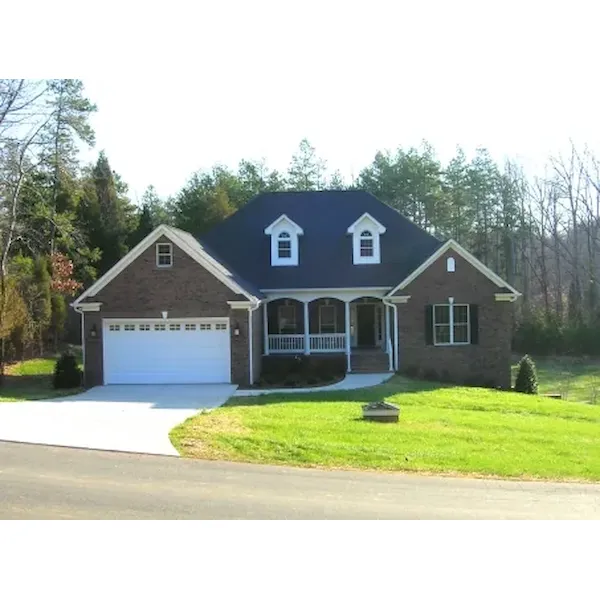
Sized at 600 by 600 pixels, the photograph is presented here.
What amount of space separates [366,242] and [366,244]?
8 centimetres

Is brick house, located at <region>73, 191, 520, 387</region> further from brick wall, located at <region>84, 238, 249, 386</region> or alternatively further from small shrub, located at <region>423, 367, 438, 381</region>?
small shrub, located at <region>423, 367, 438, 381</region>

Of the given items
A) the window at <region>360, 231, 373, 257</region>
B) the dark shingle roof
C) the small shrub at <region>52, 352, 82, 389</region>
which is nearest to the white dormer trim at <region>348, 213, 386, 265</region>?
the window at <region>360, 231, 373, 257</region>

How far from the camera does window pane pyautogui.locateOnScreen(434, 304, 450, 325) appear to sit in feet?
83.3

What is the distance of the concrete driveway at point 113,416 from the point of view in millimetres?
13164

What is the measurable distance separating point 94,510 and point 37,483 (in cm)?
196

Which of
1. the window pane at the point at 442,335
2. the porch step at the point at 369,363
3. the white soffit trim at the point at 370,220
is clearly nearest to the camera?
the window pane at the point at 442,335

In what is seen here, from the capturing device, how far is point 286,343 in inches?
1071

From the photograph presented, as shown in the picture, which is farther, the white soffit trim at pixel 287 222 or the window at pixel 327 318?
the window at pixel 327 318

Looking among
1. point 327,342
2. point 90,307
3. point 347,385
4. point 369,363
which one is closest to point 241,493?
point 347,385

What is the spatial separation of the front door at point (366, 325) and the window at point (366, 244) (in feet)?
7.82

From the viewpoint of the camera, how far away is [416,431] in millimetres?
14602

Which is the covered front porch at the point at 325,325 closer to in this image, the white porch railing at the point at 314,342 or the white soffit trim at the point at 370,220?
the white porch railing at the point at 314,342

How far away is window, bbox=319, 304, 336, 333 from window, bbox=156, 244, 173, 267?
27.1 feet

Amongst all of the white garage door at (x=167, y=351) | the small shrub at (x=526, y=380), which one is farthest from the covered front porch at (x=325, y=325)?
the small shrub at (x=526, y=380)
